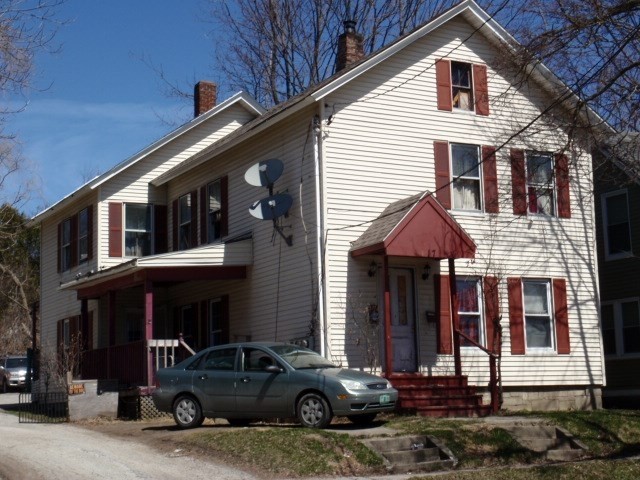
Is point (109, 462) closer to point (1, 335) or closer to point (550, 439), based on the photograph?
point (550, 439)

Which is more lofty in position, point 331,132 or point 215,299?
point 331,132

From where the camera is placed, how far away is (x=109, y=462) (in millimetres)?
13883

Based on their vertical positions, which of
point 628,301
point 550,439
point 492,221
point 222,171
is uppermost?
point 222,171

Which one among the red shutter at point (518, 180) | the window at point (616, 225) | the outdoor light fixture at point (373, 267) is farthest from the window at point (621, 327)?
the outdoor light fixture at point (373, 267)

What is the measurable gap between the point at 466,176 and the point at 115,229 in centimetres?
1029

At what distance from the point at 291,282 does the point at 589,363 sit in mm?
7684

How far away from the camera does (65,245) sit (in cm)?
2966

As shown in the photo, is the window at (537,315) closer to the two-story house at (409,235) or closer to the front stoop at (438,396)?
the two-story house at (409,235)

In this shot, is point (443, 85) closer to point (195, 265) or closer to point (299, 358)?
point (195, 265)

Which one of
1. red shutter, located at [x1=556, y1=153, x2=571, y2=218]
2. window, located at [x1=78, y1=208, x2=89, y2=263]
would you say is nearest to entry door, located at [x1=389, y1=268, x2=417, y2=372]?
red shutter, located at [x1=556, y1=153, x2=571, y2=218]

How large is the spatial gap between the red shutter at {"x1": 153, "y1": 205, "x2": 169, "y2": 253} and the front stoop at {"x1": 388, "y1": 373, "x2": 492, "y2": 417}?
9670 millimetres

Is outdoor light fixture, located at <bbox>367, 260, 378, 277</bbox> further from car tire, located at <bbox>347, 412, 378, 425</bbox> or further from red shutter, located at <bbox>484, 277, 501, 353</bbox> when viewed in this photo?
car tire, located at <bbox>347, 412, 378, 425</bbox>

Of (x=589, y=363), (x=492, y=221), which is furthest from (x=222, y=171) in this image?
(x=589, y=363)

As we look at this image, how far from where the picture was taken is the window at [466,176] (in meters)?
21.9
